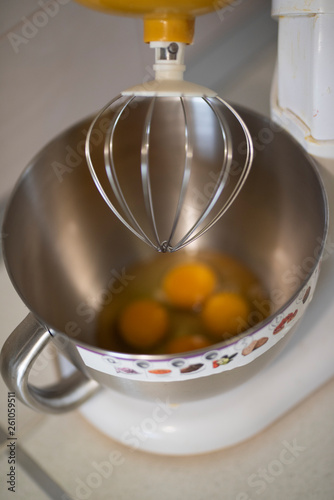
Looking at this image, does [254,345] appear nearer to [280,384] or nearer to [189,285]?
[280,384]

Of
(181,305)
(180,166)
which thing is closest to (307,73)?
(180,166)

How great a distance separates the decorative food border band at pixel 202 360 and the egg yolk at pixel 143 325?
0.22m

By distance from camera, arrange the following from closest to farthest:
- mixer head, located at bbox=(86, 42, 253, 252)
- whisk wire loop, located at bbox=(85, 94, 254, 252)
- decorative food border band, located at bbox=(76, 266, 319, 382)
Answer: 1. decorative food border band, located at bbox=(76, 266, 319, 382)
2. whisk wire loop, located at bbox=(85, 94, 254, 252)
3. mixer head, located at bbox=(86, 42, 253, 252)

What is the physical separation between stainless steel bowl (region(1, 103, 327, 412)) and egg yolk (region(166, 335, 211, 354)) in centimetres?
11

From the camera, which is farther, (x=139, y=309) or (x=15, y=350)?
(x=139, y=309)

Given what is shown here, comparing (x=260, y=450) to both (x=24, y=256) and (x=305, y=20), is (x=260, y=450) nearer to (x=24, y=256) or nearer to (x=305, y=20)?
(x=24, y=256)

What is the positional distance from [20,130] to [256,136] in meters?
0.30

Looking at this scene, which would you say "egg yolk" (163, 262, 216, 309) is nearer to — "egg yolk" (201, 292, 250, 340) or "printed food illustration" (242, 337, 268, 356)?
"egg yolk" (201, 292, 250, 340)

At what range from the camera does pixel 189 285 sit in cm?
67

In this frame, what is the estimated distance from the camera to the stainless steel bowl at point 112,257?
403 millimetres

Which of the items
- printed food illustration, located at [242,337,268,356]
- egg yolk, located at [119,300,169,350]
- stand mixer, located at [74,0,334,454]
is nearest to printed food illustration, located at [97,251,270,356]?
egg yolk, located at [119,300,169,350]

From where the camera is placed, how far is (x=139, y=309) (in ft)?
2.13

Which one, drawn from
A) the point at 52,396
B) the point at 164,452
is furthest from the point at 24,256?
the point at 164,452

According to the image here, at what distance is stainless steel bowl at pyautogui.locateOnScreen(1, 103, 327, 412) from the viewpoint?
0.40 m
